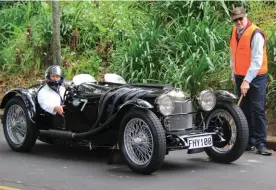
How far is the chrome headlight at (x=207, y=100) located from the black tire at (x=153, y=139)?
0.91m

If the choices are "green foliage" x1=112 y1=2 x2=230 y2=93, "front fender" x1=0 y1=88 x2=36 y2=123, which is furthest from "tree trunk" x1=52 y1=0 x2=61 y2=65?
"front fender" x1=0 y1=88 x2=36 y2=123

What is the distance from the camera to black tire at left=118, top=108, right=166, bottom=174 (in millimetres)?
6770

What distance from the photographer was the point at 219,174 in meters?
7.16

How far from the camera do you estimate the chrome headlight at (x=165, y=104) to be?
7.04 m

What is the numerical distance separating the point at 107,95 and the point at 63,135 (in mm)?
863

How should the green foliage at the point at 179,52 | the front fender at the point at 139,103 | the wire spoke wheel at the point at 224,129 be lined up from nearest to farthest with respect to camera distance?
the front fender at the point at 139,103, the wire spoke wheel at the point at 224,129, the green foliage at the point at 179,52

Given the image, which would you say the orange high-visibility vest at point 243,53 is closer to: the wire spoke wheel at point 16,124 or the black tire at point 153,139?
the black tire at point 153,139

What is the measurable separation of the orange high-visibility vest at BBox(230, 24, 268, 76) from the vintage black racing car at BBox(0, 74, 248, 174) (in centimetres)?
83

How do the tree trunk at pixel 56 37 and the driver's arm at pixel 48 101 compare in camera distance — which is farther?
the tree trunk at pixel 56 37

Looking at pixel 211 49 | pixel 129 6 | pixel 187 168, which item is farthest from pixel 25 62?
pixel 187 168

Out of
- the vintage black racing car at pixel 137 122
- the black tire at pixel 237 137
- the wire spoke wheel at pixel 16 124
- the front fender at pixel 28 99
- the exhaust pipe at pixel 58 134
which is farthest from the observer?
the wire spoke wheel at pixel 16 124

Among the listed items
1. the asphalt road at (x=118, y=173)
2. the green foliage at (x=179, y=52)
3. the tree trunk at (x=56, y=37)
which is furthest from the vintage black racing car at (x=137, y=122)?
the tree trunk at (x=56, y=37)

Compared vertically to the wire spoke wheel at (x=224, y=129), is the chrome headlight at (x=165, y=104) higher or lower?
higher

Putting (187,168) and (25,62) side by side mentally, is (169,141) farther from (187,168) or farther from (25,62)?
(25,62)
